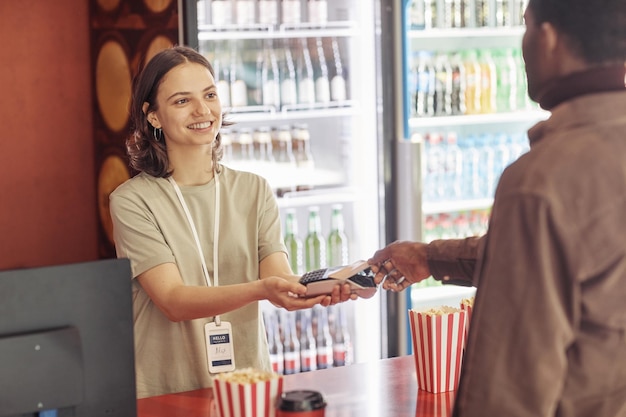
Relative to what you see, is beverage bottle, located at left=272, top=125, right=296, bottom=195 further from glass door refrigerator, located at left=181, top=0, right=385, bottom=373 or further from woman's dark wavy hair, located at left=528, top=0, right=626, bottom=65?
woman's dark wavy hair, located at left=528, top=0, right=626, bottom=65

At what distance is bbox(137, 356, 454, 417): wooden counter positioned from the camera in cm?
200

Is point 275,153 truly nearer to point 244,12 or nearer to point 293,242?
point 293,242

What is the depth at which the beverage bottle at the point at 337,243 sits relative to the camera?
4.45 m

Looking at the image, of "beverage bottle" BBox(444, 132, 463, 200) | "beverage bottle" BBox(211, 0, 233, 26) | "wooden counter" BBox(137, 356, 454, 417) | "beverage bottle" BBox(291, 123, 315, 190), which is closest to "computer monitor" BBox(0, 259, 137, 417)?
"wooden counter" BBox(137, 356, 454, 417)

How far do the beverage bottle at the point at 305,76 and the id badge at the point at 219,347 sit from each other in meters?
2.07

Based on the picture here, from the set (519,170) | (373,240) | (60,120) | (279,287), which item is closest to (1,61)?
(60,120)

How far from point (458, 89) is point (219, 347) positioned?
270 centimetres

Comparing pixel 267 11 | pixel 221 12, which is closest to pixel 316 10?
pixel 267 11

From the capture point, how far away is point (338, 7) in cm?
439

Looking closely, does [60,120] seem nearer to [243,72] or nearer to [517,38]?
[243,72]

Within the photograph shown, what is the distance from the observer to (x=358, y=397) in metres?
2.08

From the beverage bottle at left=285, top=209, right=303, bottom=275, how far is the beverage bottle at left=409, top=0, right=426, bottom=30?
3.62ft

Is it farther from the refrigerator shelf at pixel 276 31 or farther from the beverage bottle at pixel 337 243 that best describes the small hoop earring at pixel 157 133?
the beverage bottle at pixel 337 243

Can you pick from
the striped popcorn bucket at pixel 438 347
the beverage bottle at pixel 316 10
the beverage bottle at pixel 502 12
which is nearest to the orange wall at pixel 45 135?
the beverage bottle at pixel 316 10
